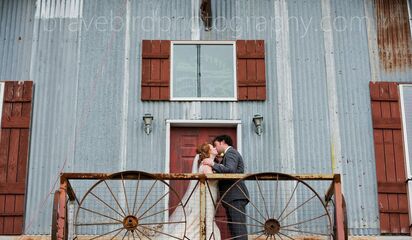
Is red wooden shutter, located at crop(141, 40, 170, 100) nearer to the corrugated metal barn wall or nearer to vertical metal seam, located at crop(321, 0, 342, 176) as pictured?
the corrugated metal barn wall

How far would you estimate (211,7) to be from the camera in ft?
49.5

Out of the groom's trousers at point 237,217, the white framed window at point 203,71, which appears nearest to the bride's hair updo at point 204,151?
the groom's trousers at point 237,217

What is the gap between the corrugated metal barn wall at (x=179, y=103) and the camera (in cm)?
1410

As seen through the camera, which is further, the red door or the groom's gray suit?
the red door

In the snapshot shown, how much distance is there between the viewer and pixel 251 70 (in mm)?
14656

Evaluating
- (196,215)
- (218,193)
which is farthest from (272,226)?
(196,215)

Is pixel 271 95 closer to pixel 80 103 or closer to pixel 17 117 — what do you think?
pixel 80 103

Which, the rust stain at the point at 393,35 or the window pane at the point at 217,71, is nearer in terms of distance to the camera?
the window pane at the point at 217,71

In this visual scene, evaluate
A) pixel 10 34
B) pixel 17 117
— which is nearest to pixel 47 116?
pixel 17 117

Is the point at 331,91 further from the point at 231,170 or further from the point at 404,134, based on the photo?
the point at 231,170

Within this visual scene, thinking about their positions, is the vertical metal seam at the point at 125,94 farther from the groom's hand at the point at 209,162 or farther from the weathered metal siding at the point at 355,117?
the weathered metal siding at the point at 355,117

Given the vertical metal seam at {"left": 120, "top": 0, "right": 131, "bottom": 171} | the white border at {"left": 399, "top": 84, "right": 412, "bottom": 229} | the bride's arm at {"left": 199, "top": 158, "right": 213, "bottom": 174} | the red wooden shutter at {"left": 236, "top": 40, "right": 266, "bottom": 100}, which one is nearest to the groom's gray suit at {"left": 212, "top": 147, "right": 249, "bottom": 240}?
the bride's arm at {"left": 199, "top": 158, "right": 213, "bottom": 174}

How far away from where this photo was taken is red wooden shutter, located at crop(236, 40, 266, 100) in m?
14.5

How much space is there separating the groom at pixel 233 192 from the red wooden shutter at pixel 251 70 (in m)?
1.44
